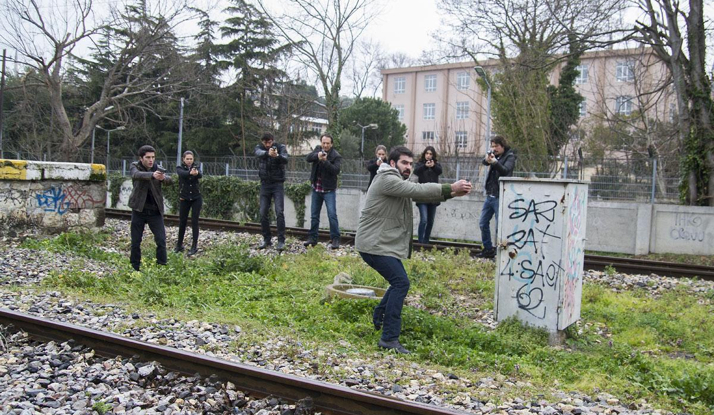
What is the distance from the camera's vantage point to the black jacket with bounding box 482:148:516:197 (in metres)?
9.80

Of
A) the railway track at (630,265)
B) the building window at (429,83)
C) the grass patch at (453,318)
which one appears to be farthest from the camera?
the building window at (429,83)

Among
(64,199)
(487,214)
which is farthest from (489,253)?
(64,199)

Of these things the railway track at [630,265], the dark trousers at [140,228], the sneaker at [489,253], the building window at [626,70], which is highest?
the building window at [626,70]

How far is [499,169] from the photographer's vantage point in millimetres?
9883

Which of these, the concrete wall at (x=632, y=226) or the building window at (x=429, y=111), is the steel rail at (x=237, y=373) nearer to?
the concrete wall at (x=632, y=226)

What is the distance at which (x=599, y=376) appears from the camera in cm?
505

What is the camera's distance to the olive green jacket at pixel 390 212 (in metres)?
5.50

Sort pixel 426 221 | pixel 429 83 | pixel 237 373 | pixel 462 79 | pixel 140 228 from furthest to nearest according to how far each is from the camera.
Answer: pixel 429 83, pixel 462 79, pixel 426 221, pixel 140 228, pixel 237 373

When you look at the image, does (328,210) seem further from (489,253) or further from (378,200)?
(378,200)

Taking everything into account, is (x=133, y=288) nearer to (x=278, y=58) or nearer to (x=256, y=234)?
(x=256, y=234)

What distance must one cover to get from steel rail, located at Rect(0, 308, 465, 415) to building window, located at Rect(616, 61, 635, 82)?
29.0 m

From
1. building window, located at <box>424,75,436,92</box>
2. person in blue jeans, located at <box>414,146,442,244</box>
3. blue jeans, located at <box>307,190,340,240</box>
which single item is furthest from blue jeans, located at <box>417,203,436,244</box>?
building window, located at <box>424,75,436,92</box>

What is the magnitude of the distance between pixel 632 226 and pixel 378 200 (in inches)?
426

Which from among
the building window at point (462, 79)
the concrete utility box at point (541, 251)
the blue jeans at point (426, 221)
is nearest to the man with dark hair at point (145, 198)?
the concrete utility box at point (541, 251)
